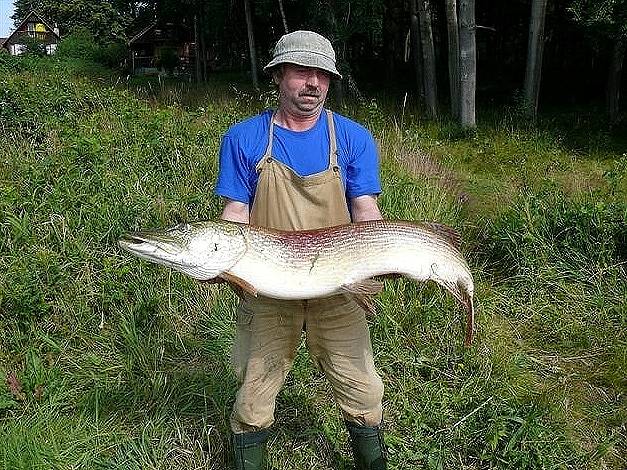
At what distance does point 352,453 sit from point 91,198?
10.1 feet

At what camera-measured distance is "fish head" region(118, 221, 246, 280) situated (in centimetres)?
222

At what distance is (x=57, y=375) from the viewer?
368 centimetres

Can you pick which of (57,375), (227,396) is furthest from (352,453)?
(57,375)

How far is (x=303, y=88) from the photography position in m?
2.40

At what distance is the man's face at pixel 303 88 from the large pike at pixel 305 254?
50 centimetres

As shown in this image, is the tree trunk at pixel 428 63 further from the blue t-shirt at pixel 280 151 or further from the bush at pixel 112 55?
the bush at pixel 112 55

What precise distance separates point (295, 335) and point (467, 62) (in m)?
9.24

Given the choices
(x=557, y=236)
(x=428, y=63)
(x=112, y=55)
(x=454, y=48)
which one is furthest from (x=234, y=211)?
(x=112, y=55)

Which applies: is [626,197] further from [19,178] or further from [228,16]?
[228,16]

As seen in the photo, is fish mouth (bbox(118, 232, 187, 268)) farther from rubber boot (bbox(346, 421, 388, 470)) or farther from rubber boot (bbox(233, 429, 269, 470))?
rubber boot (bbox(346, 421, 388, 470))

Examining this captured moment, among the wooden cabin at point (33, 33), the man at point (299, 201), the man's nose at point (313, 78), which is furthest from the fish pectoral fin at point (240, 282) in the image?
the wooden cabin at point (33, 33)

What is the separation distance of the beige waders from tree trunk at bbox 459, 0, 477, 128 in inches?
335

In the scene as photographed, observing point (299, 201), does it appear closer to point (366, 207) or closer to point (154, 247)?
point (366, 207)

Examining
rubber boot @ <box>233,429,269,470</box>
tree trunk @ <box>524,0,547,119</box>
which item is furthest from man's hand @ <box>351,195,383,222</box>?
tree trunk @ <box>524,0,547,119</box>
